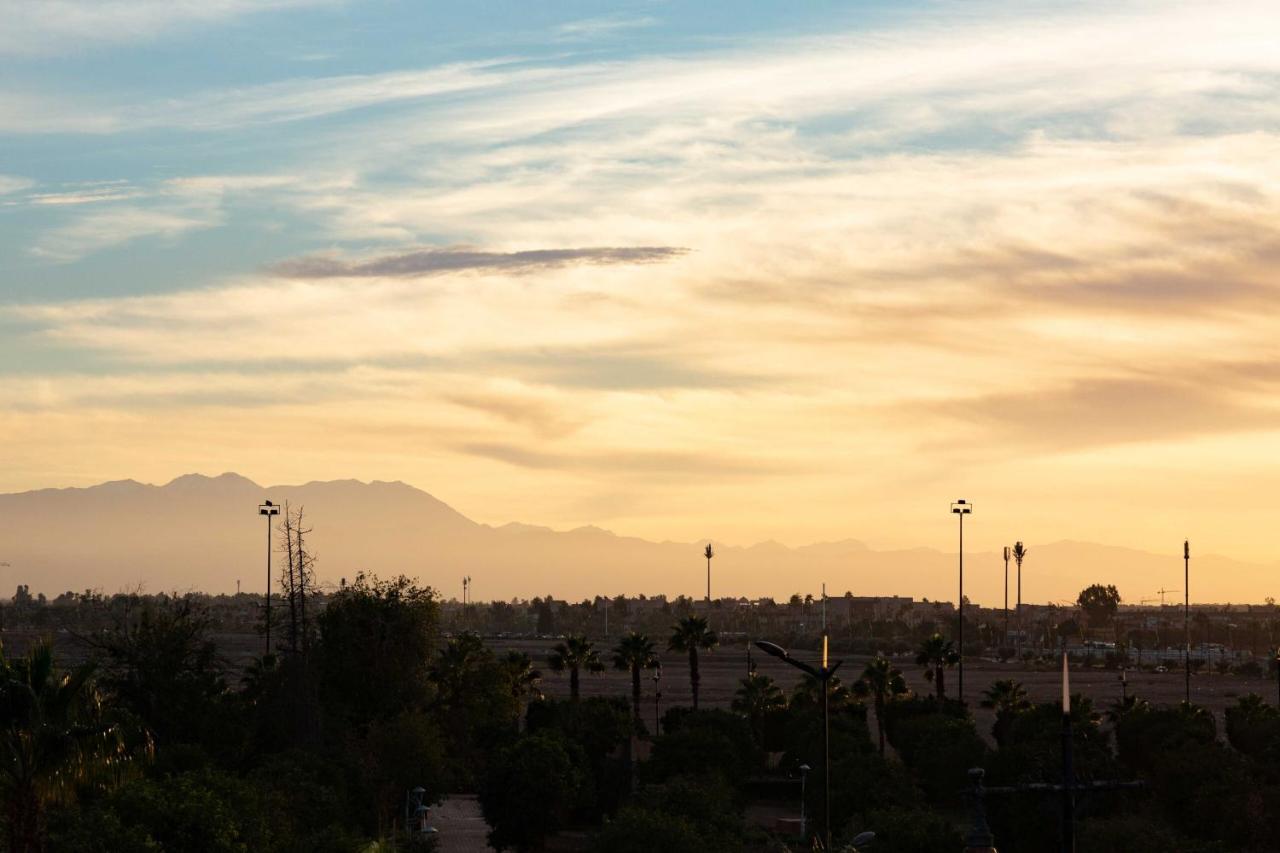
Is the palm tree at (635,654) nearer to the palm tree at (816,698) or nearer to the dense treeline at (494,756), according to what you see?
the dense treeline at (494,756)

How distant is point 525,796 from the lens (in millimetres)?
70812

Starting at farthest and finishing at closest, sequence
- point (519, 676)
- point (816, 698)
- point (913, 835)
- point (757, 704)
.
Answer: point (816, 698)
point (757, 704)
point (519, 676)
point (913, 835)

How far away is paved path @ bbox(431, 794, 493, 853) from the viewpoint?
7538 centimetres

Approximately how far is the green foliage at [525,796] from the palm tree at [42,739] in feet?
110

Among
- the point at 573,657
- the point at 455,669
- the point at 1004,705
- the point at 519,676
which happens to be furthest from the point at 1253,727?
the point at 455,669

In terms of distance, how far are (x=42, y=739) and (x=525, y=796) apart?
117 ft

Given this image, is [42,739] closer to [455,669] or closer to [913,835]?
[913,835]

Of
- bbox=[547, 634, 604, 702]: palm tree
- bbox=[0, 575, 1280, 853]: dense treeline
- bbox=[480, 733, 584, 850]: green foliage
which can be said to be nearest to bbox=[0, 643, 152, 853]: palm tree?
bbox=[0, 575, 1280, 853]: dense treeline

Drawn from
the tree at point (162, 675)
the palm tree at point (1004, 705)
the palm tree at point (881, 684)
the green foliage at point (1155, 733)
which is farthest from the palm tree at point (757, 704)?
the tree at point (162, 675)

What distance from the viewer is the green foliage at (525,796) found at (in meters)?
70.8

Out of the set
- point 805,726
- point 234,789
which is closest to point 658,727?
point 805,726

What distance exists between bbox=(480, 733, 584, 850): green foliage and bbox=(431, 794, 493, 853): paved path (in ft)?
9.10

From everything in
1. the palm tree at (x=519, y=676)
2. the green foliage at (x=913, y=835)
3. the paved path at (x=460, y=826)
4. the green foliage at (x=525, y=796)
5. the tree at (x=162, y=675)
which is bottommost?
the paved path at (x=460, y=826)

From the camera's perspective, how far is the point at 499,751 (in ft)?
242
